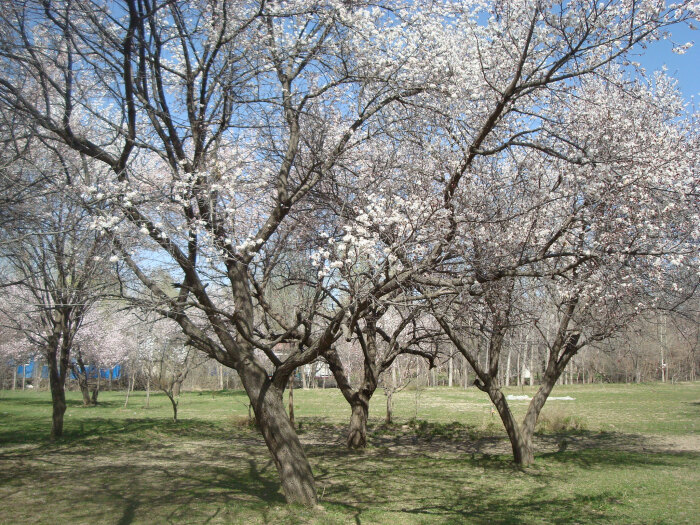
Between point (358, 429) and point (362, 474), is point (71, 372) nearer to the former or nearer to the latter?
point (358, 429)

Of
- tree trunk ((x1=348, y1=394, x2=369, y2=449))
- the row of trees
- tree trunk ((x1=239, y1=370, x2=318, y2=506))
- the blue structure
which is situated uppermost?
the row of trees

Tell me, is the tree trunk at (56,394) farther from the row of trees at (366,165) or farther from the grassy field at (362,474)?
the row of trees at (366,165)

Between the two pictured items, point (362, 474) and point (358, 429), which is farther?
point (358, 429)

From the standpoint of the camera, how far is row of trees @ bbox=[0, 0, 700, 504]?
5484mm

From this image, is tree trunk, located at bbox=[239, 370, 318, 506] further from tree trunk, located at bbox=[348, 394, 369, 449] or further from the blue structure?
the blue structure

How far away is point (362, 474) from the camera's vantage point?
8938 millimetres

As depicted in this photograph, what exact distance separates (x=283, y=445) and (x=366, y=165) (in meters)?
4.64

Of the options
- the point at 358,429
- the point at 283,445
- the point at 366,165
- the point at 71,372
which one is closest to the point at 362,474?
the point at 358,429

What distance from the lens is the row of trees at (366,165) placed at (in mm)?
5484

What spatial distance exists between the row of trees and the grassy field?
1.46 metres

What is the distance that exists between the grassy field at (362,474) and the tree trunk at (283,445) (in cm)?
20

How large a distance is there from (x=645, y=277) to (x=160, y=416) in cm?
1641

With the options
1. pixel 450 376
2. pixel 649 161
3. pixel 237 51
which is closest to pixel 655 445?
pixel 649 161

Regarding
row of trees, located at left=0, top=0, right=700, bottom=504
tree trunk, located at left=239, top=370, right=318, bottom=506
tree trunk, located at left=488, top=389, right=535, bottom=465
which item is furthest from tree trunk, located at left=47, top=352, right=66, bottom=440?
tree trunk, located at left=488, top=389, right=535, bottom=465
